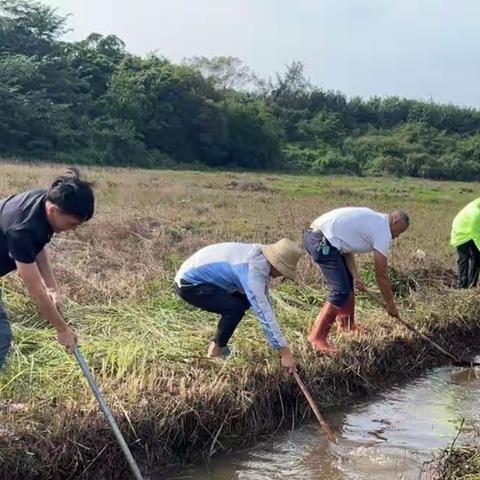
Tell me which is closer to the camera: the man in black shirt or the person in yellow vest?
the man in black shirt

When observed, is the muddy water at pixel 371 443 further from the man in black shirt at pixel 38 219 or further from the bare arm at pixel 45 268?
the man in black shirt at pixel 38 219

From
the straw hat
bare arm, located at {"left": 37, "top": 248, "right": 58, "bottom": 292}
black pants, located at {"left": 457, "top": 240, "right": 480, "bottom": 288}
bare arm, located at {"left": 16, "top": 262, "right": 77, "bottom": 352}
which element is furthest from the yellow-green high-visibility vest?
bare arm, located at {"left": 16, "top": 262, "right": 77, "bottom": 352}

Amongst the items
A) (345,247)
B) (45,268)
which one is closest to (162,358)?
(45,268)

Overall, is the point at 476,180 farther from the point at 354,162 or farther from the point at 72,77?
the point at 72,77

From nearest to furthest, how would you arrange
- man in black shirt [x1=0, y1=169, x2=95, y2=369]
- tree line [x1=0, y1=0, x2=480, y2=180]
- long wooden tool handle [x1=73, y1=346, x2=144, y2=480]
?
man in black shirt [x1=0, y1=169, x2=95, y2=369], long wooden tool handle [x1=73, y1=346, x2=144, y2=480], tree line [x1=0, y1=0, x2=480, y2=180]

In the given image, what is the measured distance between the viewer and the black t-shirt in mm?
3742

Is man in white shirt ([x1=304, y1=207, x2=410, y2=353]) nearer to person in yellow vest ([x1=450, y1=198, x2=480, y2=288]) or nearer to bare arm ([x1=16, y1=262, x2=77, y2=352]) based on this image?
person in yellow vest ([x1=450, y1=198, x2=480, y2=288])

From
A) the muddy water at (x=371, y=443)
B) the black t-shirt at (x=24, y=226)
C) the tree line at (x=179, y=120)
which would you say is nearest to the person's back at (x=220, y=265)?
the muddy water at (x=371, y=443)

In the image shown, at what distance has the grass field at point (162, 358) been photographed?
4.39m

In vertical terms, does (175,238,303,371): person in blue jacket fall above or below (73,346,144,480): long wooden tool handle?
above

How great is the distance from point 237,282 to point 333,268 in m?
1.37

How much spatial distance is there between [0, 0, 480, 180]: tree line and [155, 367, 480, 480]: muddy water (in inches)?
1063

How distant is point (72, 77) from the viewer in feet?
125

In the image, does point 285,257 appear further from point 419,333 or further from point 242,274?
point 419,333
